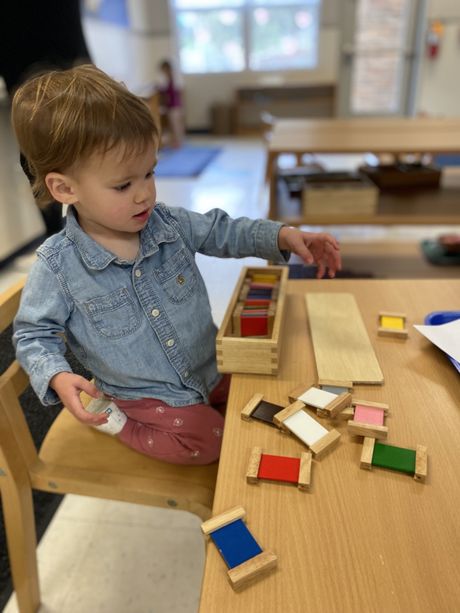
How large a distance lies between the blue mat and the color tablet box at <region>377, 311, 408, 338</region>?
340 centimetres

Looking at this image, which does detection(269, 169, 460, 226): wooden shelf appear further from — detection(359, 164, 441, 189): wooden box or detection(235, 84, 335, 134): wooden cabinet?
detection(235, 84, 335, 134): wooden cabinet

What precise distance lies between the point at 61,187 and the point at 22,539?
67 centimetres

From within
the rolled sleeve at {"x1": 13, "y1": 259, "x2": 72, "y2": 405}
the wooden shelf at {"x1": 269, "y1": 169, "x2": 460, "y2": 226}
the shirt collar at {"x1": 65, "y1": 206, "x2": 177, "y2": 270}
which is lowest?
the wooden shelf at {"x1": 269, "y1": 169, "x2": 460, "y2": 226}

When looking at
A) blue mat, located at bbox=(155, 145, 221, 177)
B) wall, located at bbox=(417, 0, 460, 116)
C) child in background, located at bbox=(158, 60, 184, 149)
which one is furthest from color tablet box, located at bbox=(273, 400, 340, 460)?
wall, located at bbox=(417, 0, 460, 116)

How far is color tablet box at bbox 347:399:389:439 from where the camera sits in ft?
1.92

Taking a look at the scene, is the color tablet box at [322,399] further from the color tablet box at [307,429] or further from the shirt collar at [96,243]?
the shirt collar at [96,243]

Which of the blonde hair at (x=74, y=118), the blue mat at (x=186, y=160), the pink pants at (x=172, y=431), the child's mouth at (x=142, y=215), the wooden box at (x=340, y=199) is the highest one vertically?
the blonde hair at (x=74, y=118)

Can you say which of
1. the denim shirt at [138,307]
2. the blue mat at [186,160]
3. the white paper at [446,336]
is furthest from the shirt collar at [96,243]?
the blue mat at [186,160]

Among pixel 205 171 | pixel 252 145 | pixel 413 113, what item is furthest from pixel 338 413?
pixel 413 113

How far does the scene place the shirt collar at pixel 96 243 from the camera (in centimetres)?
79

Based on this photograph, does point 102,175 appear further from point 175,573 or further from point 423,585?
point 175,573

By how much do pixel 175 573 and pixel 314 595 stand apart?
838 millimetres

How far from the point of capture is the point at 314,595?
0.44 m

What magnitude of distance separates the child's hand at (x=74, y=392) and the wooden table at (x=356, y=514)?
0.64 feet
